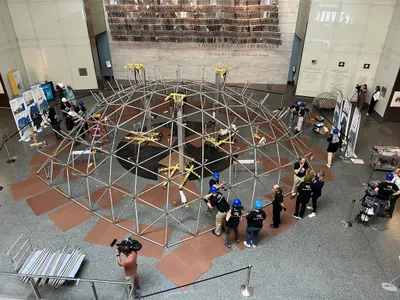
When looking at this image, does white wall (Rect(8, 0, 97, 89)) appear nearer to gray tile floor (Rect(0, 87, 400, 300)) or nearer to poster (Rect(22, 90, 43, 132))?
poster (Rect(22, 90, 43, 132))

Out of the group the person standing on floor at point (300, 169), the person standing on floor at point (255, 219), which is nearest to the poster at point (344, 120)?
the person standing on floor at point (300, 169)

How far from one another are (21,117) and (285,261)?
12.1 m

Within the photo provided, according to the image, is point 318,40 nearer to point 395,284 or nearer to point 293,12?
point 293,12

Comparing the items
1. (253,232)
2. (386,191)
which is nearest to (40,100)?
(253,232)

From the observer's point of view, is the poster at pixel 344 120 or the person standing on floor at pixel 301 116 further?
the person standing on floor at pixel 301 116

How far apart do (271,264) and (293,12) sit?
15.2 meters

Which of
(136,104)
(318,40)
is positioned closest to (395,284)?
(318,40)

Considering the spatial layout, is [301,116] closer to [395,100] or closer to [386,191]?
[395,100]

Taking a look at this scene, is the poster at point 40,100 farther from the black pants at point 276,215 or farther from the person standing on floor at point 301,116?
the person standing on floor at point 301,116

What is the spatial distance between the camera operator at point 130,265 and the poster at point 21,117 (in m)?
9.24

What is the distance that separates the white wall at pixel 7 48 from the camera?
15828mm

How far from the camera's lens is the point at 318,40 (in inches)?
645

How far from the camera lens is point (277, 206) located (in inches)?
337

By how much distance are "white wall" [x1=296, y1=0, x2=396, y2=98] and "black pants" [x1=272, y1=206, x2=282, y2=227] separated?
11.1 meters
